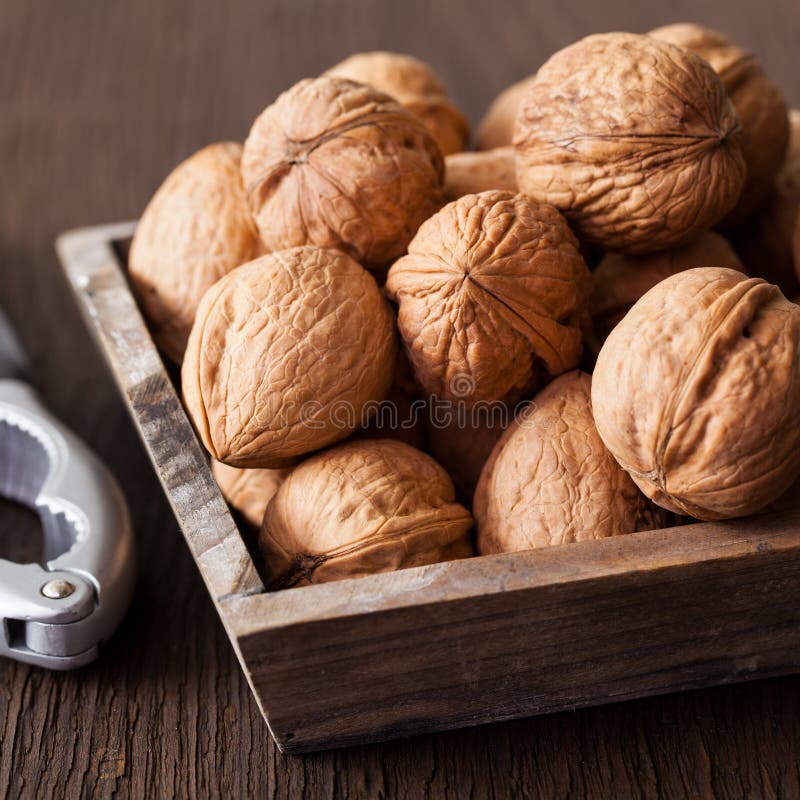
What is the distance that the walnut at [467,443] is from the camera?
2.73 feet

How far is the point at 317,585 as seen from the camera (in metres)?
0.65

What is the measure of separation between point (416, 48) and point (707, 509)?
1216mm

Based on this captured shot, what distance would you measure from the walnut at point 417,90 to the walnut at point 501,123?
3cm

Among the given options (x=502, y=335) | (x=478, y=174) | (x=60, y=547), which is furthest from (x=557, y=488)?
(x=60, y=547)

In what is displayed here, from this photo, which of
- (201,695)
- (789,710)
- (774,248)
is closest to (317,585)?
(201,695)

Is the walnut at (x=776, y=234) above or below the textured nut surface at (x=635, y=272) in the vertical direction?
below

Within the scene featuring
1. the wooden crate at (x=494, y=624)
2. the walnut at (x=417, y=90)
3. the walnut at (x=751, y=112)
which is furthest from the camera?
the walnut at (x=417, y=90)

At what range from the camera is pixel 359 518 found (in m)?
0.72

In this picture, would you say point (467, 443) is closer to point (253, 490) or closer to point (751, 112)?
point (253, 490)

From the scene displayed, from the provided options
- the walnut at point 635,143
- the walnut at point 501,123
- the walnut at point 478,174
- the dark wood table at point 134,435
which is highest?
the walnut at point 635,143

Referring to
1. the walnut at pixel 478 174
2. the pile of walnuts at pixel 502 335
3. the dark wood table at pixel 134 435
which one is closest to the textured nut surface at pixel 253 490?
the pile of walnuts at pixel 502 335

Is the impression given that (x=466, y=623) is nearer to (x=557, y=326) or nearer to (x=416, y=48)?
(x=557, y=326)

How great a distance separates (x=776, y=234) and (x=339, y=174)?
409 millimetres

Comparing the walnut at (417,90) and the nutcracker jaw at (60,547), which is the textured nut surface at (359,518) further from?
the walnut at (417,90)
